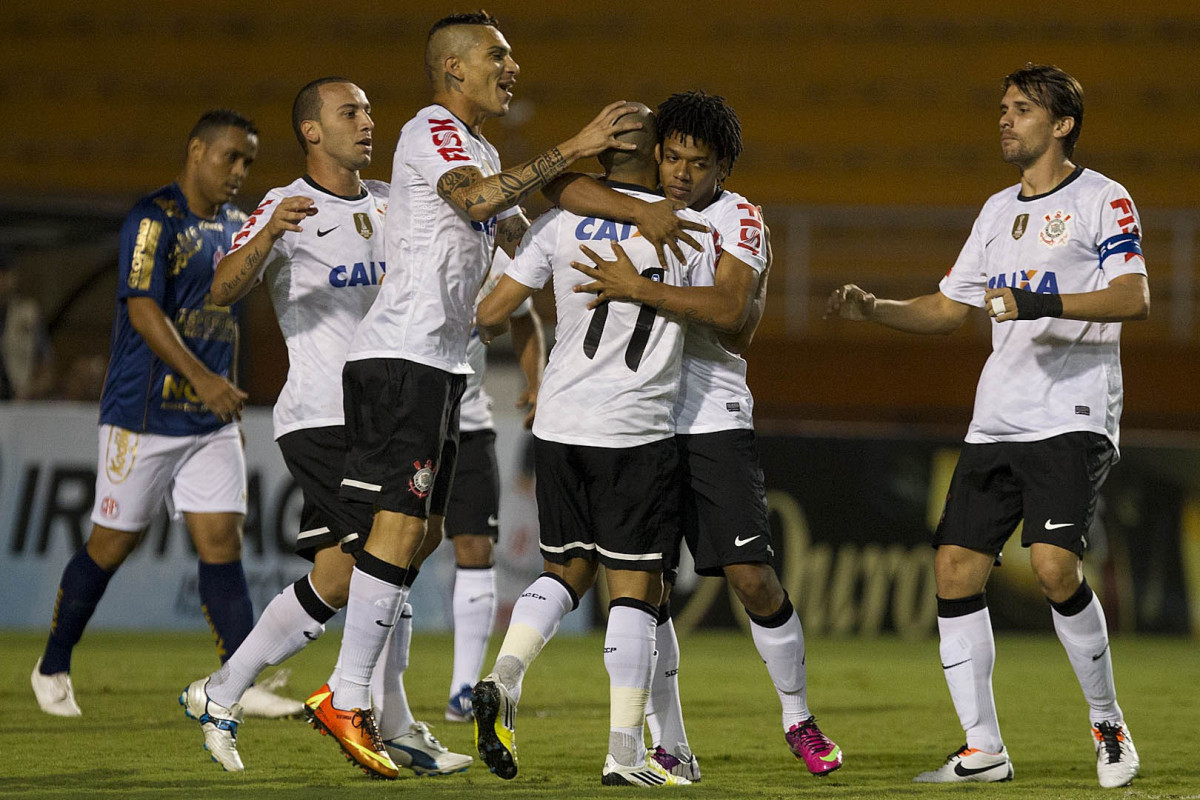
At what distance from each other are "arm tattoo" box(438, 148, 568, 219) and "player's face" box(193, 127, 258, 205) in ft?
6.62

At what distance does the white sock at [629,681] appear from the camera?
415 centimetres

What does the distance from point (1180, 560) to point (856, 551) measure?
7.64ft

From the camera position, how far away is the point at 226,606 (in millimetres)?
5684

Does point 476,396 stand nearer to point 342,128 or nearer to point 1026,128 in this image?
point 342,128

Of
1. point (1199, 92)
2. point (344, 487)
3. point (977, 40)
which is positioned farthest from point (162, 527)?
point (1199, 92)

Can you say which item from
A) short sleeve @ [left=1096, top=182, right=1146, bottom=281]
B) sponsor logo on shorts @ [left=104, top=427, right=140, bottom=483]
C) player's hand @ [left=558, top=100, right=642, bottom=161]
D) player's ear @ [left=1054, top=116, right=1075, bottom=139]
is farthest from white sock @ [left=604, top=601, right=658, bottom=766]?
sponsor logo on shorts @ [left=104, top=427, right=140, bottom=483]

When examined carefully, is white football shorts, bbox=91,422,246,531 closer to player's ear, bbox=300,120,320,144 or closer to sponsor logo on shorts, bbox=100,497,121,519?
sponsor logo on shorts, bbox=100,497,121,519

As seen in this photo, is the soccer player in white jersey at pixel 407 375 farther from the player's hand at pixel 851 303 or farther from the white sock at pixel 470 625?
the white sock at pixel 470 625

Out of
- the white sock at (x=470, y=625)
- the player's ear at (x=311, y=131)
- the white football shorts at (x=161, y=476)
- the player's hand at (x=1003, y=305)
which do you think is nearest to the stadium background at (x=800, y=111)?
the white sock at (x=470, y=625)

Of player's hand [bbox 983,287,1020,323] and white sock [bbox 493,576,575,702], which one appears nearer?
white sock [bbox 493,576,575,702]

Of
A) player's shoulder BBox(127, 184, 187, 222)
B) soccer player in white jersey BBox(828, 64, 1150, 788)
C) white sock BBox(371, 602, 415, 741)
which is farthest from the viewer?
player's shoulder BBox(127, 184, 187, 222)

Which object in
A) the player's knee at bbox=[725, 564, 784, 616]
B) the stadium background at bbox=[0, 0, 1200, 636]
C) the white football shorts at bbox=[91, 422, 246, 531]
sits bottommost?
the player's knee at bbox=[725, 564, 784, 616]

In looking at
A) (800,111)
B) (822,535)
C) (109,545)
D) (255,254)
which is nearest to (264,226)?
(255,254)

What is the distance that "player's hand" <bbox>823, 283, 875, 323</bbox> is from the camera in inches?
192
